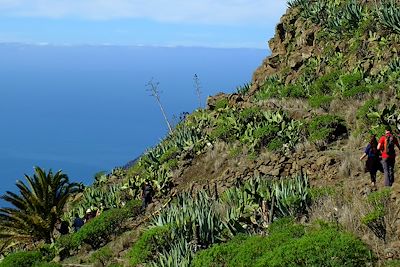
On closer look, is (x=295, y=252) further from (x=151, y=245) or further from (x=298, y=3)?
(x=298, y=3)

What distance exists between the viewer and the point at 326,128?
672 inches

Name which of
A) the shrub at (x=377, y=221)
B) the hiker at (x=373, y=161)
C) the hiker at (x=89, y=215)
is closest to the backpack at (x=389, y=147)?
the hiker at (x=373, y=161)

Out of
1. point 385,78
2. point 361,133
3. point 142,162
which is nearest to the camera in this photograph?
point 361,133

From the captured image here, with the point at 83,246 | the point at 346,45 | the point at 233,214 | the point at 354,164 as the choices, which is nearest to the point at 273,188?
the point at 233,214

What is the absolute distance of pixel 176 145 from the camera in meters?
23.4

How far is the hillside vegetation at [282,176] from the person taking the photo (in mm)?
8219

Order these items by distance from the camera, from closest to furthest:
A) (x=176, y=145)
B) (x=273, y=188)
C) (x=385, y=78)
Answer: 1. (x=273, y=188)
2. (x=385, y=78)
3. (x=176, y=145)

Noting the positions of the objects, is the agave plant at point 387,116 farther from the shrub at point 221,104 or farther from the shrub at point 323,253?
the shrub at point 221,104

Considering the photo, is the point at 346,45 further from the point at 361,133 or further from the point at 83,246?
the point at 83,246

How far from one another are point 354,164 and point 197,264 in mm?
6738

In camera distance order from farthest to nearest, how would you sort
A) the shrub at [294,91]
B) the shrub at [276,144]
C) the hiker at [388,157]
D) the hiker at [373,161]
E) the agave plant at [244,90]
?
1. the agave plant at [244,90]
2. the shrub at [294,91]
3. the shrub at [276,144]
4. the hiker at [373,161]
5. the hiker at [388,157]

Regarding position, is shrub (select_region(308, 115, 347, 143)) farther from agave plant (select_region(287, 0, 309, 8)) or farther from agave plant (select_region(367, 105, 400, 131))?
agave plant (select_region(287, 0, 309, 8))

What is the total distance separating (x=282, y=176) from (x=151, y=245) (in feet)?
17.8

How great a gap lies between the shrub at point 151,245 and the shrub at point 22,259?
4103 mm
